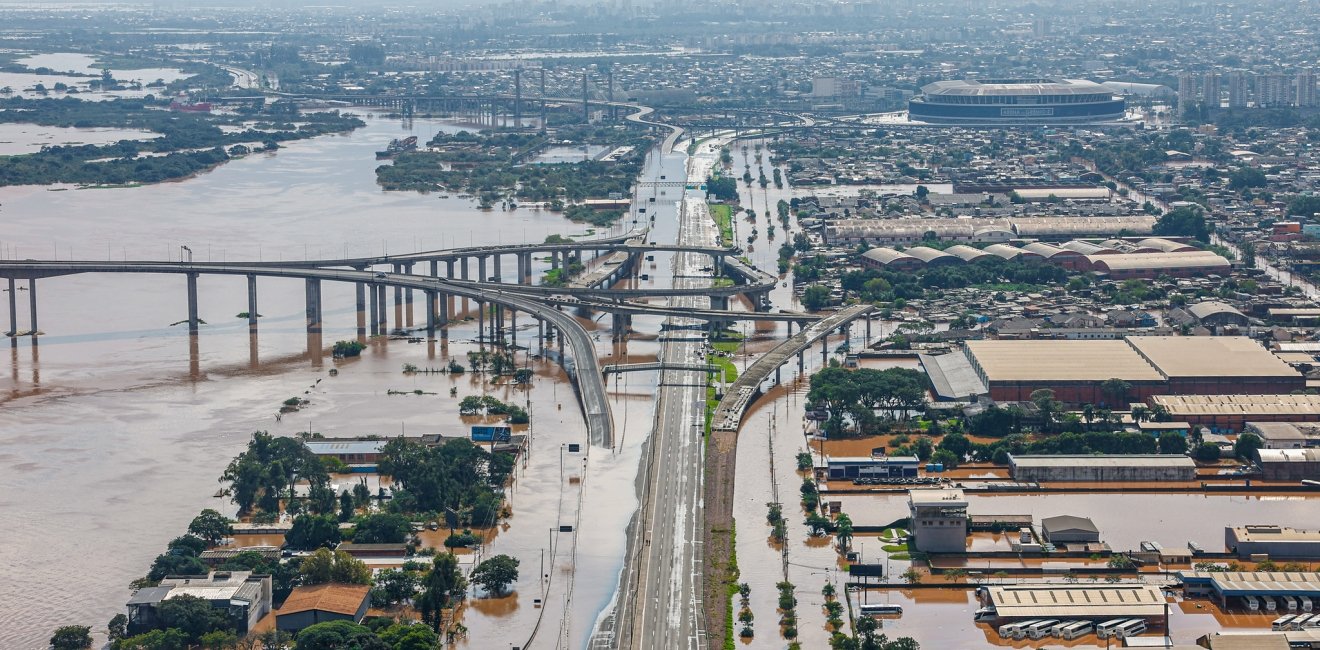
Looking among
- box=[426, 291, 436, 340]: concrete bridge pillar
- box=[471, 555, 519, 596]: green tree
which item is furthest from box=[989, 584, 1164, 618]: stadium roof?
box=[426, 291, 436, 340]: concrete bridge pillar

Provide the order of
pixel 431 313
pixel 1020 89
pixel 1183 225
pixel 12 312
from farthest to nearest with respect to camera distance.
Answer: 1. pixel 1020 89
2. pixel 1183 225
3. pixel 431 313
4. pixel 12 312

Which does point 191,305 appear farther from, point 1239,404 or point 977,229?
point 977,229

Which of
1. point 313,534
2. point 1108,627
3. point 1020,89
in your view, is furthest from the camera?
point 1020,89

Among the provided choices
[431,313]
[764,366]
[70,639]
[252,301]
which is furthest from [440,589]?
[252,301]

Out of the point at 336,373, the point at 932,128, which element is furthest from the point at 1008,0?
the point at 336,373

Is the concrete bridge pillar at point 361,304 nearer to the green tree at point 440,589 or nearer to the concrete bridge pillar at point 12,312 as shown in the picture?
the concrete bridge pillar at point 12,312

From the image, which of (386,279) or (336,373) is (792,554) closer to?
(336,373)

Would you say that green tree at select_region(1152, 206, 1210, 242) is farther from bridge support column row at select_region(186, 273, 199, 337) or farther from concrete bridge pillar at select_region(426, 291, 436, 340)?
bridge support column row at select_region(186, 273, 199, 337)

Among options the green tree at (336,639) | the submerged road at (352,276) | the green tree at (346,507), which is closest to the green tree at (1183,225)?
the submerged road at (352,276)
